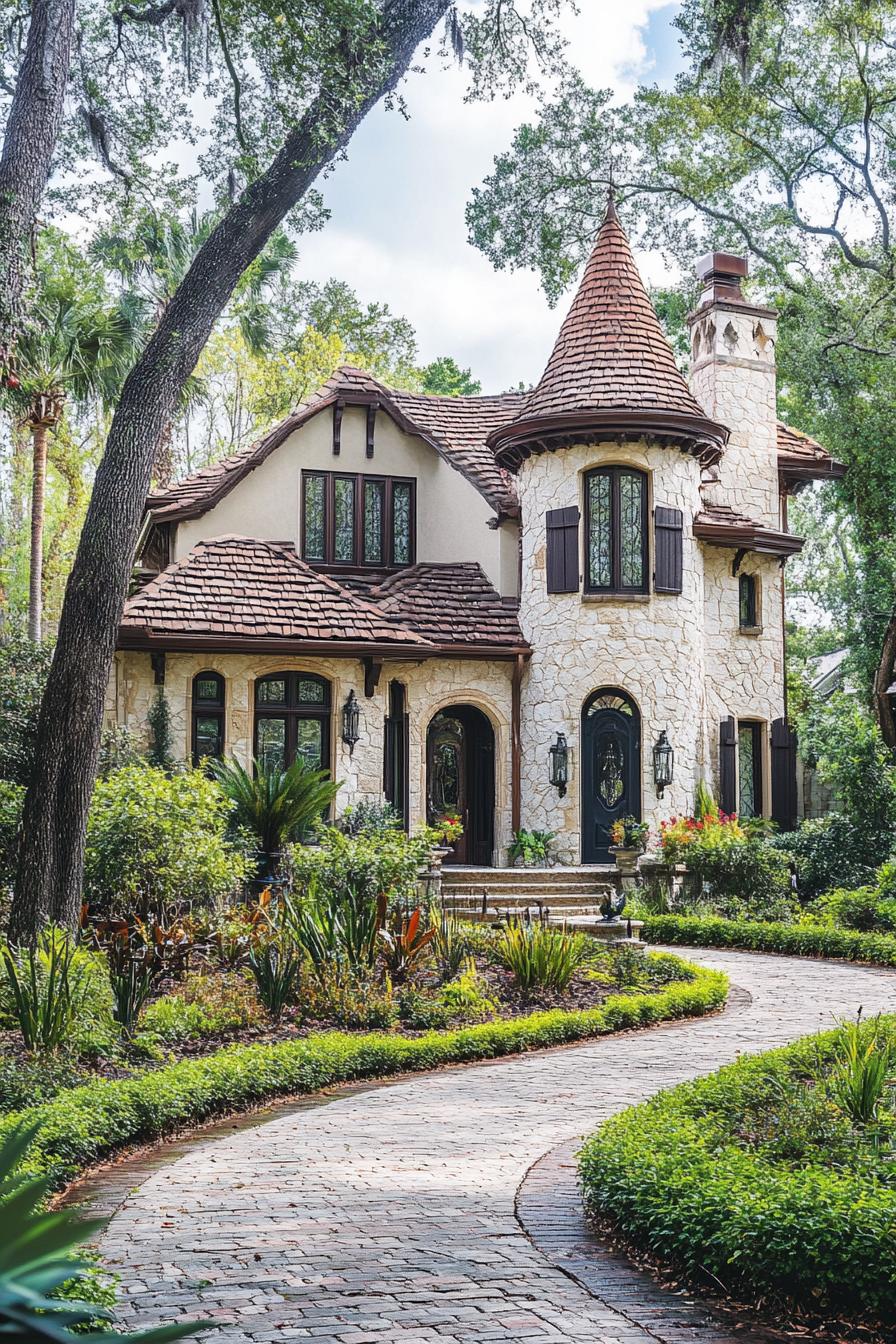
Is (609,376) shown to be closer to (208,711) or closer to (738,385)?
(738,385)

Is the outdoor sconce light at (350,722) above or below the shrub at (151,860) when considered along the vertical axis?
above

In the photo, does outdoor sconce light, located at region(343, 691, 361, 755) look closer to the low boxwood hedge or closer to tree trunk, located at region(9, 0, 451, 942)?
the low boxwood hedge

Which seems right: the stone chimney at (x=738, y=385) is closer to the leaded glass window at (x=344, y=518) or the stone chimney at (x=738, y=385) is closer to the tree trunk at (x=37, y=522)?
the leaded glass window at (x=344, y=518)

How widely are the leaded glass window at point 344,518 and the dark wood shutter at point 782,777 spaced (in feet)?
25.2

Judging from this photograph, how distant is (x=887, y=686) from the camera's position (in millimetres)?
21109

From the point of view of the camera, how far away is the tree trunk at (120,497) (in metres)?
10.6

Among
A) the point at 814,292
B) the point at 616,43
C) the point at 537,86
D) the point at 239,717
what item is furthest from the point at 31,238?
the point at 814,292

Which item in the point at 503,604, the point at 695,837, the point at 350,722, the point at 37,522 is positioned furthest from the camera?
the point at 37,522

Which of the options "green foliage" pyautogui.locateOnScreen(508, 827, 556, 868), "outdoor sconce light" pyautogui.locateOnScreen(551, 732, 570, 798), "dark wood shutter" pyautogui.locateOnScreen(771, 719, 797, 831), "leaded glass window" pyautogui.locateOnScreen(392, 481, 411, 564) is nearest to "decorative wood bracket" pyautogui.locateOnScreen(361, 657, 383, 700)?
"outdoor sconce light" pyautogui.locateOnScreen(551, 732, 570, 798)

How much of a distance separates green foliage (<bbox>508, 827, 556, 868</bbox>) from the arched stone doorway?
3.99ft

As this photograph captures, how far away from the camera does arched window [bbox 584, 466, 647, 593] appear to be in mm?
20672

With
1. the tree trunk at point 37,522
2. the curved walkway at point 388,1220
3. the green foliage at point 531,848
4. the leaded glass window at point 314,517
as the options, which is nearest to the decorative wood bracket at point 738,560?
the green foliage at point 531,848

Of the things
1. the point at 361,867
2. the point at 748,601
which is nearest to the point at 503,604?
the point at 748,601

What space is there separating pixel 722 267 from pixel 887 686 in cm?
828
